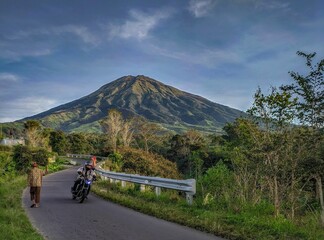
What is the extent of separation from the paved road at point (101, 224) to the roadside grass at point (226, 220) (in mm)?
285

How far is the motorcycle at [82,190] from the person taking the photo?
13.3 meters

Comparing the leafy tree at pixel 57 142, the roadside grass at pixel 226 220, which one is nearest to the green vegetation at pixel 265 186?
the roadside grass at pixel 226 220

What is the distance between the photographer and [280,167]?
1045 centimetres

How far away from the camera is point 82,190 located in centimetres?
1335

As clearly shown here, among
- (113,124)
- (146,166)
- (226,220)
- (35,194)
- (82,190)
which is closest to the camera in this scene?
(226,220)

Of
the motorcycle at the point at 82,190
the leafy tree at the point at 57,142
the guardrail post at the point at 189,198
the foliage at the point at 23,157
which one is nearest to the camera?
the guardrail post at the point at 189,198

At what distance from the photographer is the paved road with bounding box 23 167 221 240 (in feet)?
24.4

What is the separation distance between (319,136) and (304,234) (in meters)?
6.32

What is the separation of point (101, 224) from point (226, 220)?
9.37ft

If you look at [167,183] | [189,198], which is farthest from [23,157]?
[189,198]

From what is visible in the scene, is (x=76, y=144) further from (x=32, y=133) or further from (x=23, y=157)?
(x=23, y=157)

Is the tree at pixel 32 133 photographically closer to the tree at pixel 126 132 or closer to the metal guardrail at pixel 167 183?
the tree at pixel 126 132

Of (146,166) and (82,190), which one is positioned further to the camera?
(146,166)

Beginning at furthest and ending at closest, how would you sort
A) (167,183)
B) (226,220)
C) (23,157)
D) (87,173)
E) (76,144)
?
(76,144), (23,157), (87,173), (167,183), (226,220)
